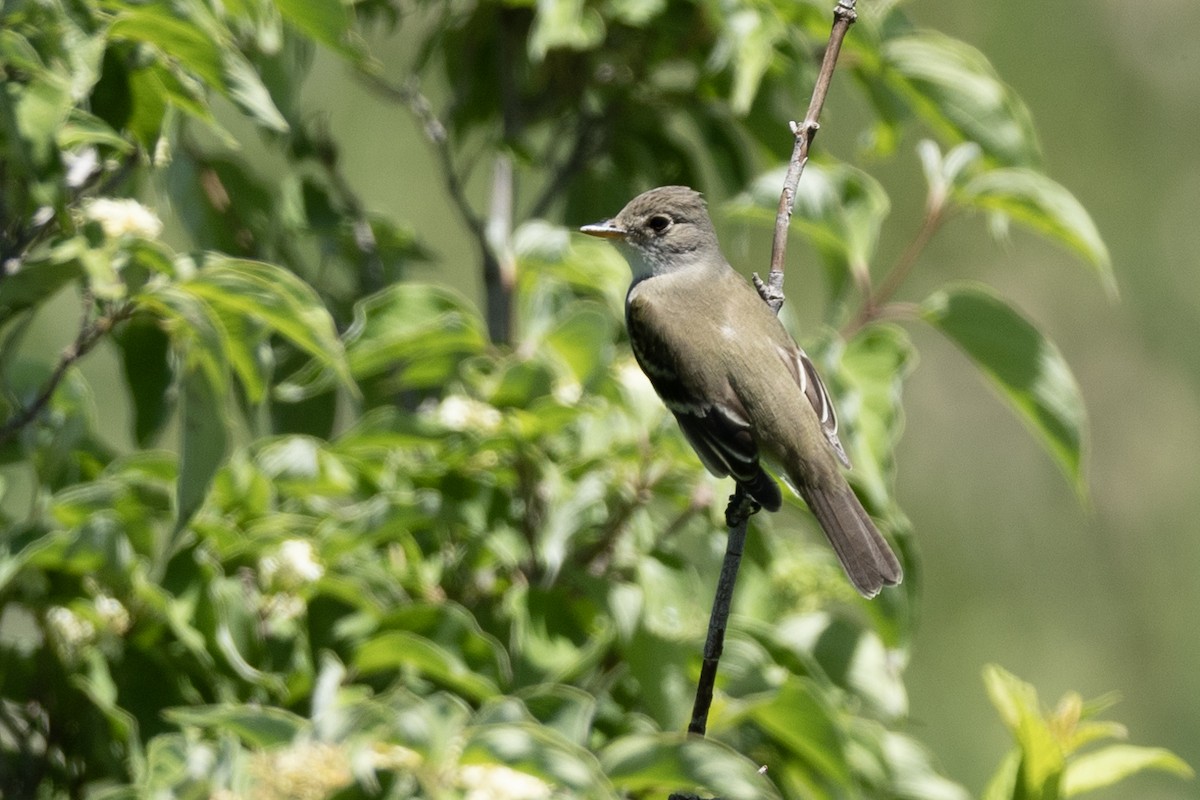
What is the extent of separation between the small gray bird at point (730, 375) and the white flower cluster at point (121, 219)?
0.77 m

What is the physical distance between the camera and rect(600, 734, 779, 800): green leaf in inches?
76.0

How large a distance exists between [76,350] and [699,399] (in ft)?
3.30

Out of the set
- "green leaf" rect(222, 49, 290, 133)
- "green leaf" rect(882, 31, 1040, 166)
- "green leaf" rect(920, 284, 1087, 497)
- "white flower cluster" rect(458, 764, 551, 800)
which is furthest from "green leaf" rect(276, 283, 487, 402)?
"green leaf" rect(882, 31, 1040, 166)

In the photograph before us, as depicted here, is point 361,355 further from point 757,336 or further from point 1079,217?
point 1079,217

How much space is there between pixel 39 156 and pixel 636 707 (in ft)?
4.19

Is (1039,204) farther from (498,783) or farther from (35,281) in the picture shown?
(35,281)

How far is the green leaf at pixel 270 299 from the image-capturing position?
199cm

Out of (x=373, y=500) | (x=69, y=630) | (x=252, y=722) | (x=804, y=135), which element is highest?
(x=804, y=135)

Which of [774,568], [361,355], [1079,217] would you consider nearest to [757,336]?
[774,568]

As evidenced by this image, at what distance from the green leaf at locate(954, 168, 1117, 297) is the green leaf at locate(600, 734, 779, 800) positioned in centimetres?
105

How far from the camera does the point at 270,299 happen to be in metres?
2.00

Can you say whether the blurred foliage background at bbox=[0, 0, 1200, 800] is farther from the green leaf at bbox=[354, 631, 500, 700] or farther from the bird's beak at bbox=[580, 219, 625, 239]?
the bird's beak at bbox=[580, 219, 625, 239]

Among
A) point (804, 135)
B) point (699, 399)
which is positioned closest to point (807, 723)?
point (699, 399)

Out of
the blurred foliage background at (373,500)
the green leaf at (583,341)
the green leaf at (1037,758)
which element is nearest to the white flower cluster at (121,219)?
the blurred foliage background at (373,500)
